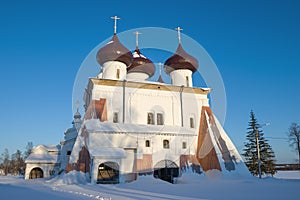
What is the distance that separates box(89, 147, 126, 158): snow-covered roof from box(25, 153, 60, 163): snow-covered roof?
12712mm

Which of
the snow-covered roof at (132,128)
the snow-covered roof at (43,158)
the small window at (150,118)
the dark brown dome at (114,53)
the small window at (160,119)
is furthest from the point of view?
the snow-covered roof at (43,158)

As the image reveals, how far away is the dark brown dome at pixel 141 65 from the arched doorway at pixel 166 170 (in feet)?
36.9

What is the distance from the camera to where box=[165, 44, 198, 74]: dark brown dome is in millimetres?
26828

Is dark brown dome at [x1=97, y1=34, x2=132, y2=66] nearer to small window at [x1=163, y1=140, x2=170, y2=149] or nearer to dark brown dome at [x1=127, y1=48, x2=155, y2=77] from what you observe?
dark brown dome at [x1=127, y1=48, x2=155, y2=77]

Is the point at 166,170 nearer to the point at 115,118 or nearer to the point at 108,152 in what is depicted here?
the point at 108,152

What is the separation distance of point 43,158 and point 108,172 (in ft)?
44.6

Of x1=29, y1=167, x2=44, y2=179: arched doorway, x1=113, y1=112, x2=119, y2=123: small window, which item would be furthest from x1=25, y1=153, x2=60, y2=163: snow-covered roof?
x1=113, y1=112, x2=119, y2=123: small window

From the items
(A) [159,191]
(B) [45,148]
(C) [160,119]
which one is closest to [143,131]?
(C) [160,119]

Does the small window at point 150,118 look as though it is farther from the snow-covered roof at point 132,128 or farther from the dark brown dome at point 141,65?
the dark brown dome at point 141,65

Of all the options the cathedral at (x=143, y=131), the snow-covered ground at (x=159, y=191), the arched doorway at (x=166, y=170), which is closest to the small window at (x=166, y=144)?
the cathedral at (x=143, y=131)

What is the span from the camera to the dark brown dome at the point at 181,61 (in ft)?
88.0

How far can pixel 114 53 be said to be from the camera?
24906 mm

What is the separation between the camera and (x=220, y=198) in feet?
29.9

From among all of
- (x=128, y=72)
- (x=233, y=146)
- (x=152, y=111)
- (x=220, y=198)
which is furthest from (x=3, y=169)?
(x=220, y=198)
